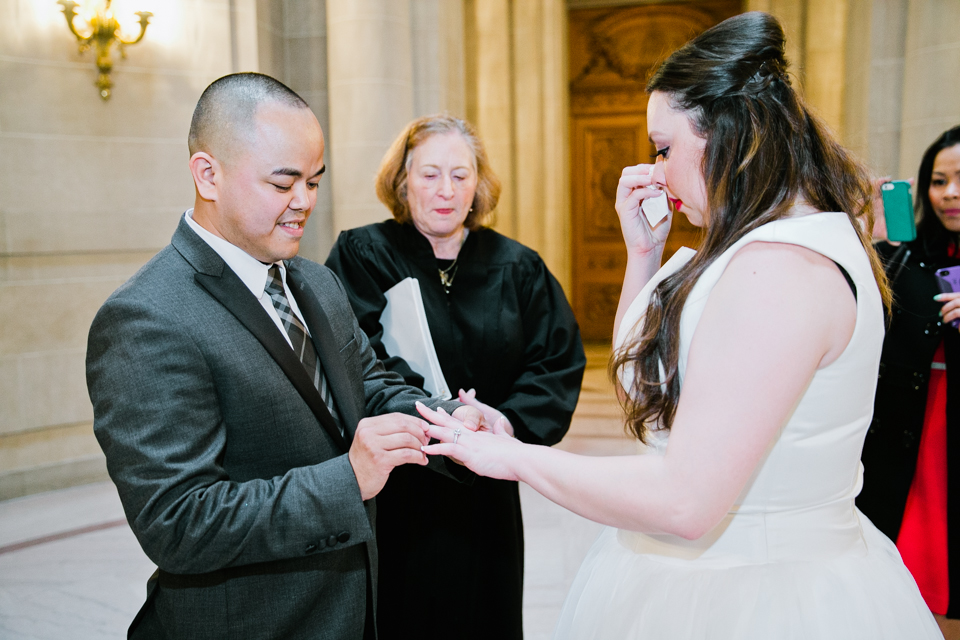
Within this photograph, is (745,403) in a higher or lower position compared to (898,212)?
lower

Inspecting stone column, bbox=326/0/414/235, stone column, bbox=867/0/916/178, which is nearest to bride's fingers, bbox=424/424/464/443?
stone column, bbox=326/0/414/235

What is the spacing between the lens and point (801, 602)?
1.28m

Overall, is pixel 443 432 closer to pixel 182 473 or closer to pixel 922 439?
pixel 182 473

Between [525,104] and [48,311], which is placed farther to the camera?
[525,104]

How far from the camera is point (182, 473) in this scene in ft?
4.29

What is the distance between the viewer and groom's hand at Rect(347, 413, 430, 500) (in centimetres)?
141

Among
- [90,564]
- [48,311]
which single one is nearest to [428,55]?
[48,311]

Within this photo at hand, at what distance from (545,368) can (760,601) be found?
146 cm

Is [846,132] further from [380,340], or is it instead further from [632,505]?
[632,505]

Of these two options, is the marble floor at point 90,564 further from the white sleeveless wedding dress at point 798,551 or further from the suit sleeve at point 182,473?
the suit sleeve at point 182,473

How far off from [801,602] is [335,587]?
935 mm

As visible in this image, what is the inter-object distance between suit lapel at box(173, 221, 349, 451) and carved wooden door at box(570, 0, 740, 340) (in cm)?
839

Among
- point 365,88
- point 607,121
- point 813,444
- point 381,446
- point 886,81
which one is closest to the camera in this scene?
point 813,444

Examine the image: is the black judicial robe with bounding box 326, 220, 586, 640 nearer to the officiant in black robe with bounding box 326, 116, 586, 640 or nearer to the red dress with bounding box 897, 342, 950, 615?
the officiant in black robe with bounding box 326, 116, 586, 640
